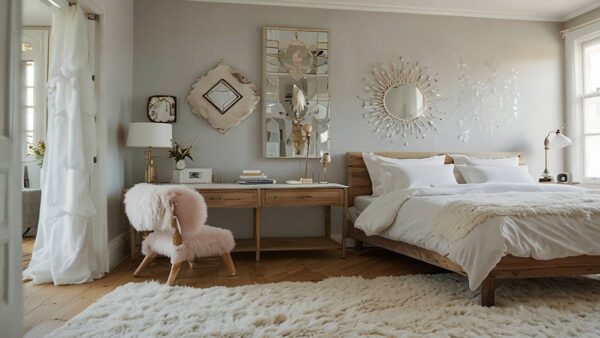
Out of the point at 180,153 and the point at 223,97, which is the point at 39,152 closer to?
the point at 180,153

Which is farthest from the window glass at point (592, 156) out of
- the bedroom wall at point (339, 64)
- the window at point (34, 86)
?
the window at point (34, 86)

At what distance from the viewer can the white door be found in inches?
77.6

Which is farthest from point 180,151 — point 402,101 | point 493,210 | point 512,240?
point 512,240

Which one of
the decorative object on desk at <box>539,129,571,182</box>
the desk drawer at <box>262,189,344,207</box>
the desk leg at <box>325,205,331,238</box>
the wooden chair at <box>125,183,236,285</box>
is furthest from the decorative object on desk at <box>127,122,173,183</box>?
the decorative object on desk at <box>539,129,571,182</box>

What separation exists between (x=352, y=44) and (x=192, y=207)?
2.58m

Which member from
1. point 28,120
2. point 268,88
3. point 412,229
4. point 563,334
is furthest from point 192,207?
point 28,120

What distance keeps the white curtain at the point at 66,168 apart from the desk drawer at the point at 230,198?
36.9 inches

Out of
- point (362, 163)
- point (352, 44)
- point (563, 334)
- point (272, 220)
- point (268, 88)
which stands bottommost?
point (563, 334)

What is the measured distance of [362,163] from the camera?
15.2 feet

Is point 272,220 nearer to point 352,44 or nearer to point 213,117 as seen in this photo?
point 213,117

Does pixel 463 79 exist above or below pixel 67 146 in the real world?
above

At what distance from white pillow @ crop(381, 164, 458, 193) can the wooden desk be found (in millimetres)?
532

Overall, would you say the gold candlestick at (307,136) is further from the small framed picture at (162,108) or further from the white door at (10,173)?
the white door at (10,173)

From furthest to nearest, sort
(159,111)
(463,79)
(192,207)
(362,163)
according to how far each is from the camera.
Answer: (463,79) → (362,163) → (159,111) → (192,207)
